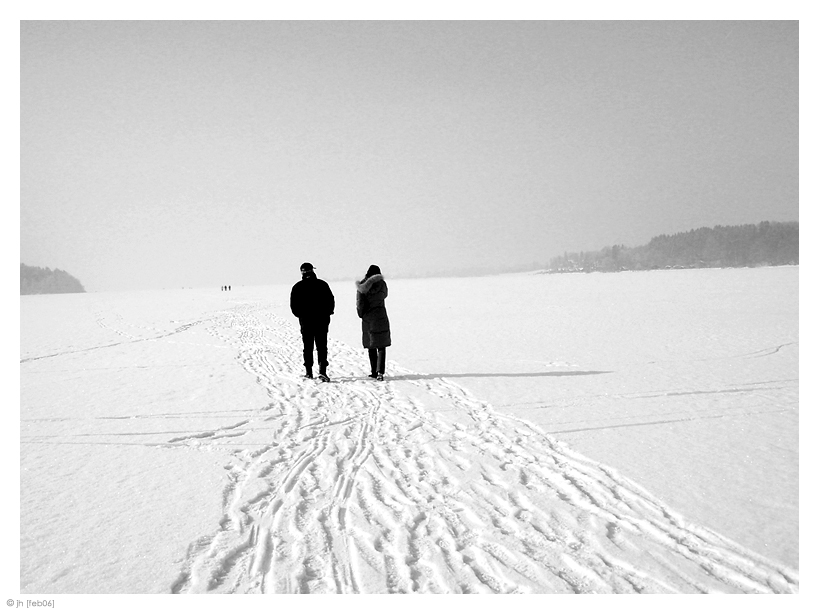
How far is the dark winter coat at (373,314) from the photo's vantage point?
8.51 m

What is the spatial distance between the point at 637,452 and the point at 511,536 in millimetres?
2211

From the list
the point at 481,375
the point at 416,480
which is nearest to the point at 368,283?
the point at 481,375

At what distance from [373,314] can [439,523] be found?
17.8 ft

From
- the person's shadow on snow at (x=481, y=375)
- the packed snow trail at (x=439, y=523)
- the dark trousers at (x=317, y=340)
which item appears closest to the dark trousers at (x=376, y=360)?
the person's shadow on snow at (x=481, y=375)

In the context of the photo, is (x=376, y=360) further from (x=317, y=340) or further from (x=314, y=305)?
(x=314, y=305)

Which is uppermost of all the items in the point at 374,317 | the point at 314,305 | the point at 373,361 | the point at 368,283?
the point at 368,283

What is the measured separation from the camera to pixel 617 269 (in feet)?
258

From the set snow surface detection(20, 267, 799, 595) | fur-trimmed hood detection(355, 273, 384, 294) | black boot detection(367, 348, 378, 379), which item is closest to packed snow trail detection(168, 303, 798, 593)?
snow surface detection(20, 267, 799, 595)

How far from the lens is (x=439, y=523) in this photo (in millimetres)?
3355

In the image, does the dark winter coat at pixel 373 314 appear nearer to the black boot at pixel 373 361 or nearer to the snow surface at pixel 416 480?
the black boot at pixel 373 361

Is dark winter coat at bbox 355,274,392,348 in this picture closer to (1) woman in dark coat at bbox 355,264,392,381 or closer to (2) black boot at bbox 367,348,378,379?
(1) woman in dark coat at bbox 355,264,392,381

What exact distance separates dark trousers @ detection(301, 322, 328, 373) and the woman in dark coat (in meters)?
0.70
